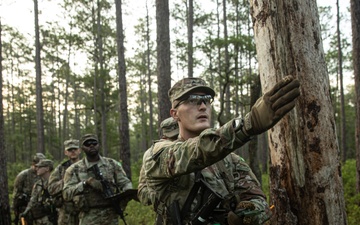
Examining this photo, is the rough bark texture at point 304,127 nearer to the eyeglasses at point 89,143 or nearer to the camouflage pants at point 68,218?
the eyeglasses at point 89,143

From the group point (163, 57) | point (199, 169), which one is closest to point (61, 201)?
point (163, 57)

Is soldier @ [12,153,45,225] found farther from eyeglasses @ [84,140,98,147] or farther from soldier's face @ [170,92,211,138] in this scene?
soldier's face @ [170,92,211,138]

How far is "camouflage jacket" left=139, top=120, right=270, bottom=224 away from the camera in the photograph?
5.57 feet

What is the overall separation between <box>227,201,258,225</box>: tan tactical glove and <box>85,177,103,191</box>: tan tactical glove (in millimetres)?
3472

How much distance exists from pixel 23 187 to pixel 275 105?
8.22 metres

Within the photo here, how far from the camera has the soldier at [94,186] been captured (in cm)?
526

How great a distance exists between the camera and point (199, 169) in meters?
1.83

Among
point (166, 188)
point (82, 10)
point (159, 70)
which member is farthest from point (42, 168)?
point (82, 10)

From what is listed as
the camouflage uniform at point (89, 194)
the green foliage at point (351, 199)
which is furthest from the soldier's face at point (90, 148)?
the green foliage at point (351, 199)

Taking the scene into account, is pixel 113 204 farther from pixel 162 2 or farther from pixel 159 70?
pixel 162 2

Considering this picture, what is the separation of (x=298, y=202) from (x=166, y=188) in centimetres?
89

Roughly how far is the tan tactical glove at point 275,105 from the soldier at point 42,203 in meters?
6.54

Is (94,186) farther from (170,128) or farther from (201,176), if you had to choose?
(201,176)

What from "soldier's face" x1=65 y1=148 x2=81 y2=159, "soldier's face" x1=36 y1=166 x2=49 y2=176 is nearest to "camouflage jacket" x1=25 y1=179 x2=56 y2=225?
"soldier's face" x1=36 y1=166 x2=49 y2=176
